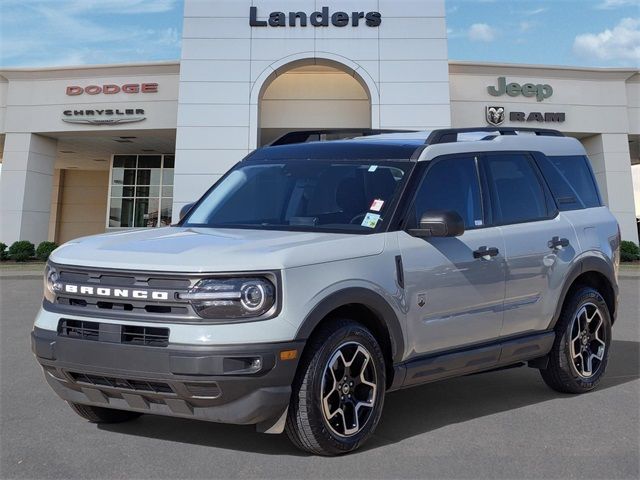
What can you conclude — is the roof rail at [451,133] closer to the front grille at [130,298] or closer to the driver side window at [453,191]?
the driver side window at [453,191]

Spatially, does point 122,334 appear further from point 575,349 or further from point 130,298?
point 575,349

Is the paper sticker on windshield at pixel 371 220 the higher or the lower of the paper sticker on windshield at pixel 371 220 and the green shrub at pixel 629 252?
the lower

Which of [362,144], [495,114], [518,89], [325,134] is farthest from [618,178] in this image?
[362,144]

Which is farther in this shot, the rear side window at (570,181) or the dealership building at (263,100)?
the dealership building at (263,100)

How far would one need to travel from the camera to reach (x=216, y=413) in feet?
11.9

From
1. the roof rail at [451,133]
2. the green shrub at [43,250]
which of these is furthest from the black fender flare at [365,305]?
the green shrub at [43,250]

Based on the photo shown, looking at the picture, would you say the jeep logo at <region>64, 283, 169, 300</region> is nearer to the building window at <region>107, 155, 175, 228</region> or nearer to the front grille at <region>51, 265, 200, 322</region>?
the front grille at <region>51, 265, 200, 322</region>

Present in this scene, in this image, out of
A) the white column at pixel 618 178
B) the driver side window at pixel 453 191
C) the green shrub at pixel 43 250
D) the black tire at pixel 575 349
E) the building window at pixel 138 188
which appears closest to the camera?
the driver side window at pixel 453 191

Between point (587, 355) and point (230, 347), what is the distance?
3661 millimetres

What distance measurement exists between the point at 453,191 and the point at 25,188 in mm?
26107

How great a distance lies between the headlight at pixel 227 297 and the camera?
→ 3.54 metres

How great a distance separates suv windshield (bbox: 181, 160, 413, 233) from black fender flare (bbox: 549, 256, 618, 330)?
1.91m

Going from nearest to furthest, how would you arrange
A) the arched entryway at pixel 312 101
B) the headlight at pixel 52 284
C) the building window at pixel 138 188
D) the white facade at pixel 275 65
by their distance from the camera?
the headlight at pixel 52 284
the white facade at pixel 275 65
the arched entryway at pixel 312 101
the building window at pixel 138 188

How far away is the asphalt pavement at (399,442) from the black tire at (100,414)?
7cm
